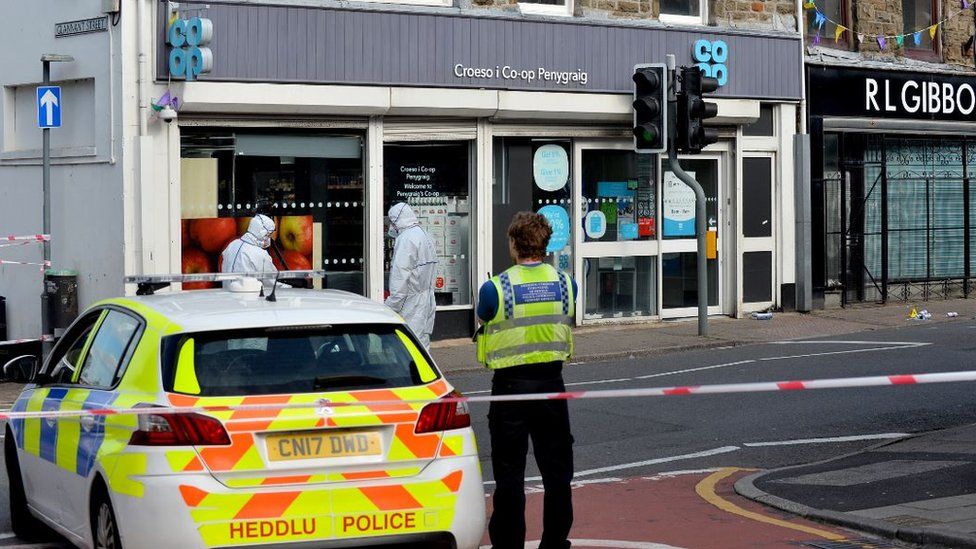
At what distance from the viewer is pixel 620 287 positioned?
22.3 meters

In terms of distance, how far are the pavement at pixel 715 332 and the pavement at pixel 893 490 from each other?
7.43 m

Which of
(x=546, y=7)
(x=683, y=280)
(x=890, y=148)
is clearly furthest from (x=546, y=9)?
(x=890, y=148)

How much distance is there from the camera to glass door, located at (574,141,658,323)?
71.3ft

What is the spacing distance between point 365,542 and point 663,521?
2.68 m

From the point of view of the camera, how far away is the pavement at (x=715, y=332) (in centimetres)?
1870

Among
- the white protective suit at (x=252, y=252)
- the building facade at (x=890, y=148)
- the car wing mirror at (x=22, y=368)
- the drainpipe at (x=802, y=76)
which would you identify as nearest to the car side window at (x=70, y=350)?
the car wing mirror at (x=22, y=368)

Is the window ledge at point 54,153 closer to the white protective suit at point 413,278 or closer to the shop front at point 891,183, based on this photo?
the white protective suit at point 413,278

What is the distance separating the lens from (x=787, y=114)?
23578 mm

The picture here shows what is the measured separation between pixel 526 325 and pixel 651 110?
39.5 feet

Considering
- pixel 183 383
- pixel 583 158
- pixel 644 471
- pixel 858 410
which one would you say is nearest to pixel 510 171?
pixel 583 158

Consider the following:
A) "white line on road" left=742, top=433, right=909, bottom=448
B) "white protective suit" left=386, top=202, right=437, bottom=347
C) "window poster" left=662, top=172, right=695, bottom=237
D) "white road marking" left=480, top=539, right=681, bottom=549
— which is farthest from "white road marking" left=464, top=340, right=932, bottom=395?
"white road marking" left=480, top=539, right=681, bottom=549

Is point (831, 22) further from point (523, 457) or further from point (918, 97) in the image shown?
point (523, 457)

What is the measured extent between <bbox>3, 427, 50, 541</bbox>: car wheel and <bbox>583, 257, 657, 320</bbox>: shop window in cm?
1362

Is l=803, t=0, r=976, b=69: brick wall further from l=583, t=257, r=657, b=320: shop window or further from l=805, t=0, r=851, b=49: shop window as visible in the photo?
l=583, t=257, r=657, b=320: shop window
